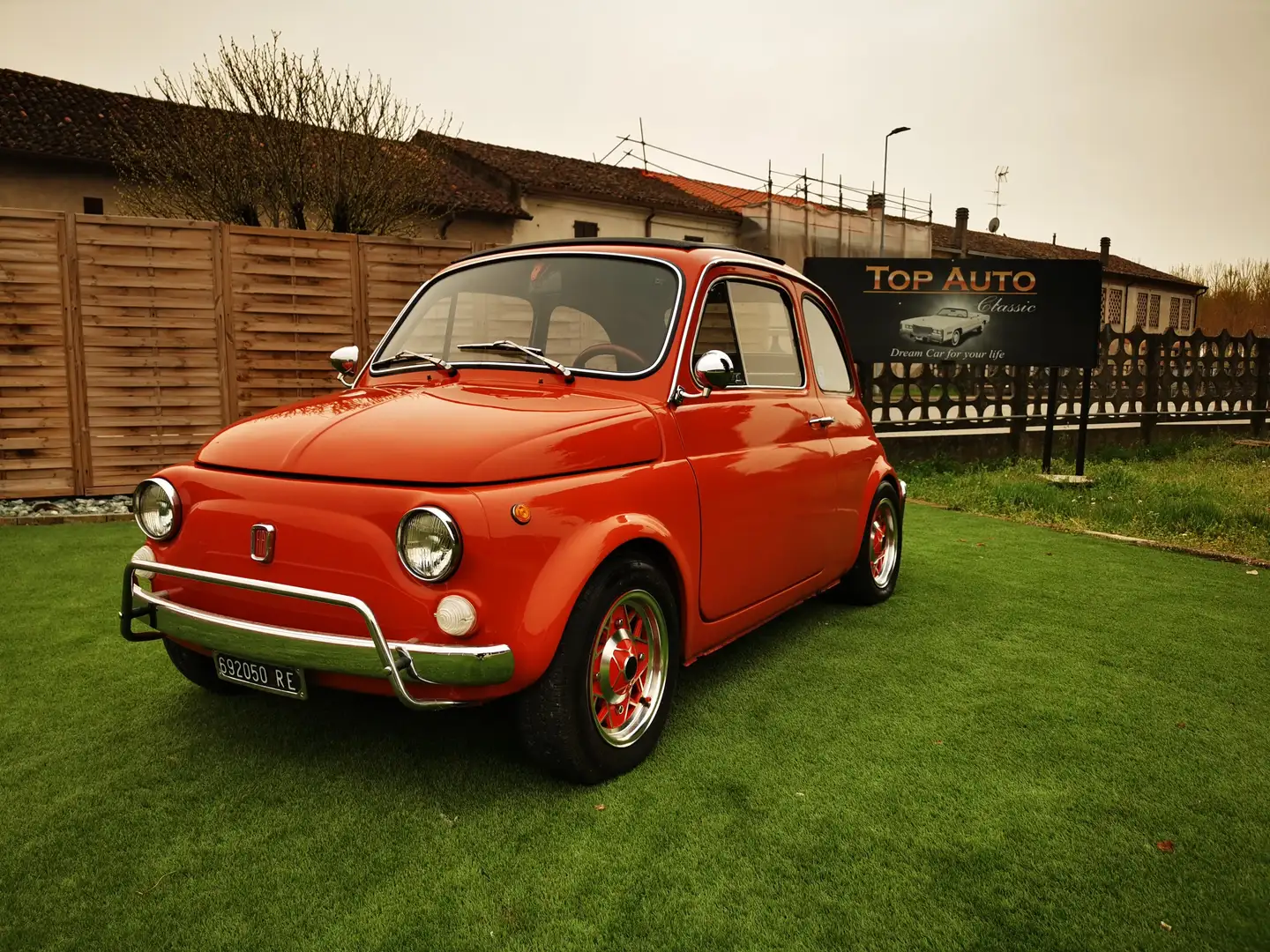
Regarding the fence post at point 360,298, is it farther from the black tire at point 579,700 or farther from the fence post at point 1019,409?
the fence post at point 1019,409

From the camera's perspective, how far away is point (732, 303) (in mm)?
3891

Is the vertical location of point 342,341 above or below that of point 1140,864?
above

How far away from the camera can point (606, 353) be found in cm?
346

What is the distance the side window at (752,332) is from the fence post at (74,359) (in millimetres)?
6661

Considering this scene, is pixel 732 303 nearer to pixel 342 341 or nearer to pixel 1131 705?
pixel 1131 705

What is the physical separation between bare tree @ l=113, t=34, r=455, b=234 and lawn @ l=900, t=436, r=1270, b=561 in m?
10.3

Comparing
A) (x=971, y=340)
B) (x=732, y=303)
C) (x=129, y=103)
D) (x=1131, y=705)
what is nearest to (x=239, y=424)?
(x=732, y=303)

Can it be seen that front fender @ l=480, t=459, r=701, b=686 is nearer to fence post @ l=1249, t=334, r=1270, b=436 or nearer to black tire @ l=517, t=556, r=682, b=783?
black tire @ l=517, t=556, r=682, b=783

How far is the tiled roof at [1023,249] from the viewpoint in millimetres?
39906

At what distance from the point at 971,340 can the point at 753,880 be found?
9.01 meters

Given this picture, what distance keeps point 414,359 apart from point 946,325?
8127mm

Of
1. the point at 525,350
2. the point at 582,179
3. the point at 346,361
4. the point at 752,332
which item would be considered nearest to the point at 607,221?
the point at 582,179

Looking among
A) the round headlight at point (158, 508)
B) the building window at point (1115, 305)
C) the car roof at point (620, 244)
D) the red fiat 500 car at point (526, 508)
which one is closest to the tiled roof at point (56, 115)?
the car roof at point (620, 244)

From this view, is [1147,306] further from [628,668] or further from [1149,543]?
[628,668]
